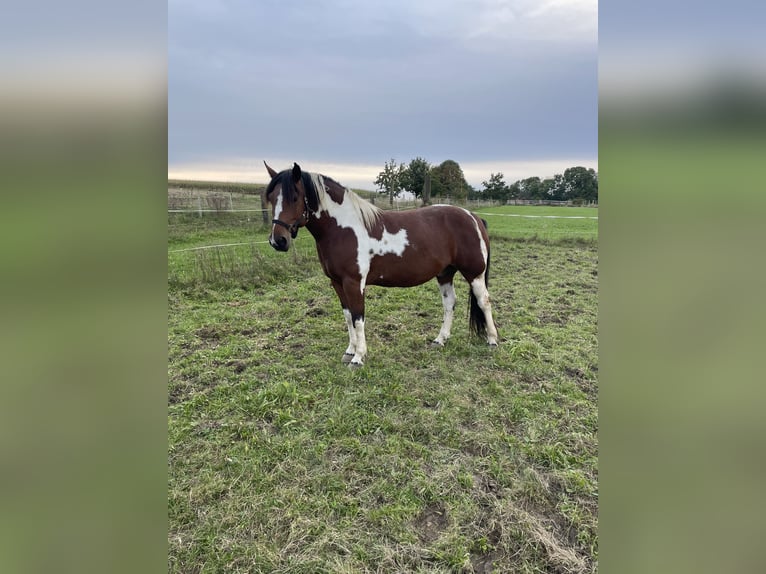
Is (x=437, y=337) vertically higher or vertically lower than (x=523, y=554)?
higher

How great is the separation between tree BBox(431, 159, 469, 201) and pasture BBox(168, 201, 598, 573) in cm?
1847

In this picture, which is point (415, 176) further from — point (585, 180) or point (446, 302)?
point (585, 180)

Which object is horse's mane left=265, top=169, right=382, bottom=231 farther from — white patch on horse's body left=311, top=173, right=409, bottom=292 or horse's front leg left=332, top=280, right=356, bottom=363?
horse's front leg left=332, top=280, right=356, bottom=363

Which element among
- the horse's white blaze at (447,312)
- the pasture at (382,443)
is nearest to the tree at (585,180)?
the pasture at (382,443)

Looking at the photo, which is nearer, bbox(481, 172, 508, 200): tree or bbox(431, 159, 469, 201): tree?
bbox(431, 159, 469, 201): tree

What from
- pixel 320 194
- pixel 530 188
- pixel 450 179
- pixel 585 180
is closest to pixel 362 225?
pixel 320 194

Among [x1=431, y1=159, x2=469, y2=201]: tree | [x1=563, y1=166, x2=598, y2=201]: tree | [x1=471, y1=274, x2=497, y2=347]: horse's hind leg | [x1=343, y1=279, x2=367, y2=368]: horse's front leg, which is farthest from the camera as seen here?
[x1=431, y1=159, x2=469, y2=201]: tree

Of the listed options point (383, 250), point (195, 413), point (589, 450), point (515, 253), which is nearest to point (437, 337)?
point (383, 250)

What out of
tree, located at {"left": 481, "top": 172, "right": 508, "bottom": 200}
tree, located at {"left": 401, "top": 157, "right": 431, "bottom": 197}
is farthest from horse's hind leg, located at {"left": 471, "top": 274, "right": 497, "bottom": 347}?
tree, located at {"left": 481, "top": 172, "right": 508, "bottom": 200}

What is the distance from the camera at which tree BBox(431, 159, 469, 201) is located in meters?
22.1

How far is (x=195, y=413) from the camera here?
260 cm

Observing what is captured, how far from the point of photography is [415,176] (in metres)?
19.7
